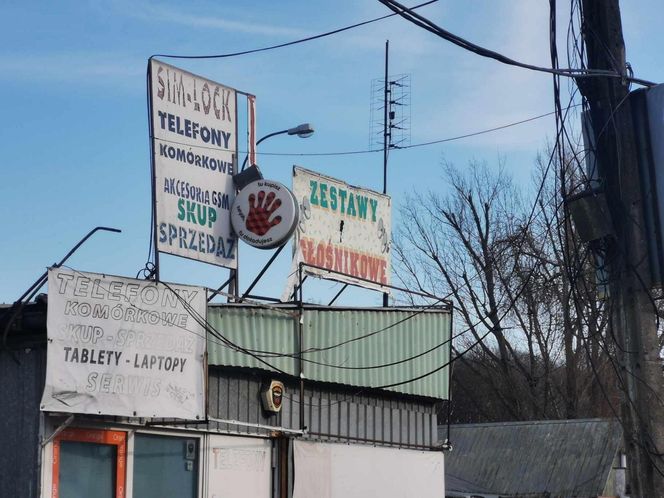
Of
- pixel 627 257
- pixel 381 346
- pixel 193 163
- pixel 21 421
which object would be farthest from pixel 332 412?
pixel 627 257

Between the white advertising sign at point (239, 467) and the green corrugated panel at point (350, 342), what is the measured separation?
993 millimetres

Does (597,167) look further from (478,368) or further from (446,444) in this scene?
(478,368)

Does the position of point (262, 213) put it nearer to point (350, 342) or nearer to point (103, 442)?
point (350, 342)

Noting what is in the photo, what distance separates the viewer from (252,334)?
1348cm

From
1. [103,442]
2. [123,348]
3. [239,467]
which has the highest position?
[123,348]

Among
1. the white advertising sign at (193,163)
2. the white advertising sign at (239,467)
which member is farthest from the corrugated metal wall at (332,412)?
the white advertising sign at (193,163)

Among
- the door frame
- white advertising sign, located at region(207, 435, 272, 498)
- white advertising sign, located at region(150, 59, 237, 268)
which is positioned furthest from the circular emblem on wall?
the door frame

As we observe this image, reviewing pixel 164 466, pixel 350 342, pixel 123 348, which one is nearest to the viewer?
pixel 123 348

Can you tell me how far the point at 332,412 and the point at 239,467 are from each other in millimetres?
2009

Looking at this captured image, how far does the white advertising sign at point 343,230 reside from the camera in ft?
52.3

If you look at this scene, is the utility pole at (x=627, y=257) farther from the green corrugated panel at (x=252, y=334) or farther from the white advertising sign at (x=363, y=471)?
the white advertising sign at (x=363, y=471)

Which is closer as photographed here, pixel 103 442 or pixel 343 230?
pixel 103 442

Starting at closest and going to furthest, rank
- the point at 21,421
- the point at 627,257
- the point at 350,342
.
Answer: the point at 627,257 < the point at 21,421 < the point at 350,342

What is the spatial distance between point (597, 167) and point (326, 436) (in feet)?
19.5
